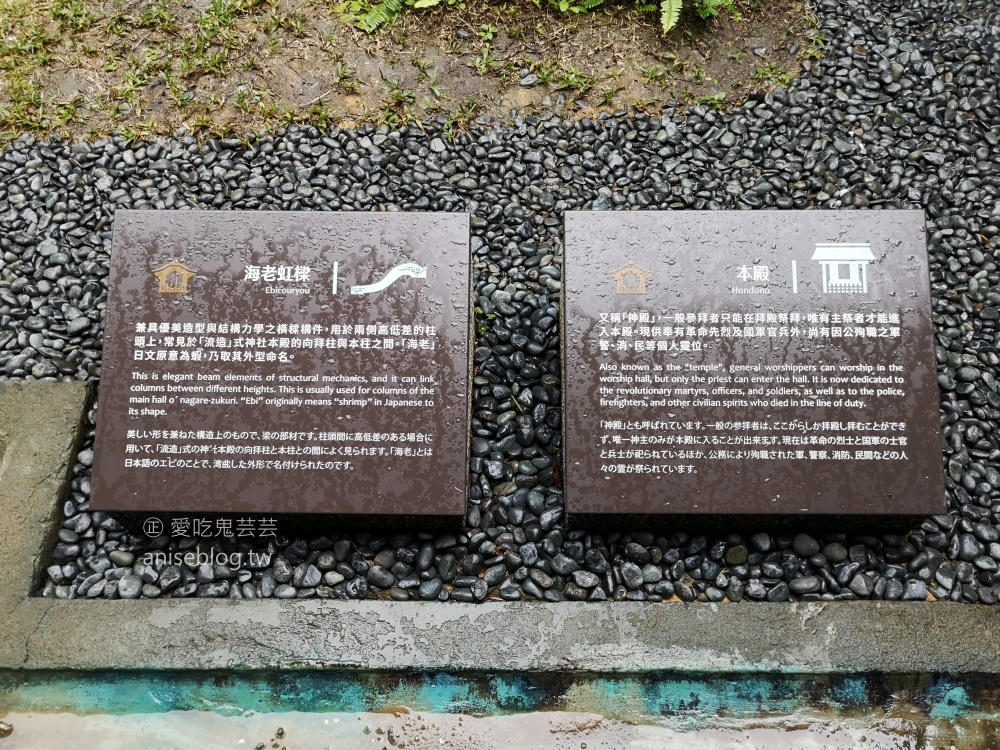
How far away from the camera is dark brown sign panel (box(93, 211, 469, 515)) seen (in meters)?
2.68

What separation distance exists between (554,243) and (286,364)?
1420 mm

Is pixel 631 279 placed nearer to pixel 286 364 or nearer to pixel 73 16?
pixel 286 364

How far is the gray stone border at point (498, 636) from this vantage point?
Result: 2.66 m

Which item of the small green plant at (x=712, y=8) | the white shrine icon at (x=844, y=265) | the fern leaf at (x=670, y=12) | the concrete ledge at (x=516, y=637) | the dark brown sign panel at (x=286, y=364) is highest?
the small green plant at (x=712, y=8)

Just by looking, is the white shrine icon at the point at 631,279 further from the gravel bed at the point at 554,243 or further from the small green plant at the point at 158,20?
the small green plant at the point at 158,20

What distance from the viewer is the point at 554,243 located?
3.41m

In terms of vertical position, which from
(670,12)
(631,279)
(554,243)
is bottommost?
(631,279)

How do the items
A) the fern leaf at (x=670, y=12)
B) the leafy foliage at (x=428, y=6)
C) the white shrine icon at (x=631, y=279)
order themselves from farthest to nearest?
the leafy foliage at (x=428, y=6) < the fern leaf at (x=670, y=12) < the white shrine icon at (x=631, y=279)

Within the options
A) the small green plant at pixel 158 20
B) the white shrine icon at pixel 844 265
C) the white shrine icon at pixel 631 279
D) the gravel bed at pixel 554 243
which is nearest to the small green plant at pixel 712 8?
the gravel bed at pixel 554 243

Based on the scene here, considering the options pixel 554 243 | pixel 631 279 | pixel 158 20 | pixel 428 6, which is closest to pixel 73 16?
pixel 158 20

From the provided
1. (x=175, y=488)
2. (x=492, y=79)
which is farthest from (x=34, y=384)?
(x=492, y=79)

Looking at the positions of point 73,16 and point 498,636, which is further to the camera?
point 73,16

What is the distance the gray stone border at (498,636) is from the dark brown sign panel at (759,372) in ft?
1.46

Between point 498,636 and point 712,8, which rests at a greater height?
point 712,8
